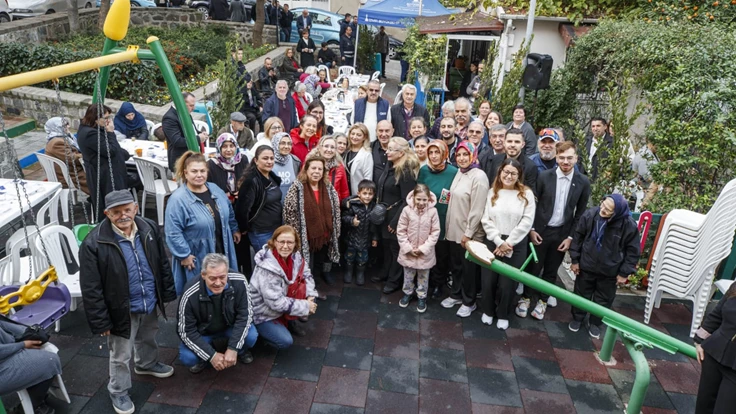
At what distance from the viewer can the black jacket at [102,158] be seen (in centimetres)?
581

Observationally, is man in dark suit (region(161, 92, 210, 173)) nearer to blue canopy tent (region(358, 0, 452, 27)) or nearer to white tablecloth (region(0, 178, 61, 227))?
white tablecloth (region(0, 178, 61, 227))

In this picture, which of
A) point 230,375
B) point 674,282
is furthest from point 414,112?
point 230,375

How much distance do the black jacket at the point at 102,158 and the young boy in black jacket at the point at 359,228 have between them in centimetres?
261

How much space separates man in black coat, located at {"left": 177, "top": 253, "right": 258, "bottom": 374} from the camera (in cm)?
399

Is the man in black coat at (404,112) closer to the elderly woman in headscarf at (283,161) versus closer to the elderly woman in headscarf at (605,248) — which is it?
the elderly woman in headscarf at (283,161)

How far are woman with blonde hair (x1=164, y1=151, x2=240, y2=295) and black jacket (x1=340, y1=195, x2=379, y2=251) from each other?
54.3 inches

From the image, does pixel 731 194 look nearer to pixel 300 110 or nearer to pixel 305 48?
pixel 300 110

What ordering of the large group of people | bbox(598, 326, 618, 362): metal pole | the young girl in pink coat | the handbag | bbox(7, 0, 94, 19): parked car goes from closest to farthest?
bbox(598, 326, 618, 362): metal pole < the handbag < the large group of people < the young girl in pink coat < bbox(7, 0, 94, 19): parked car

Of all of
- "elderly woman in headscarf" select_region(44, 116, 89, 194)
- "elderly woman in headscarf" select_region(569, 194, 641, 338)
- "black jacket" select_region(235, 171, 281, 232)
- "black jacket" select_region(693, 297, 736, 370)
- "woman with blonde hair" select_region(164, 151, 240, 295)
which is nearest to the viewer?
"black jacket" select_region(693, 297, 736, 370)

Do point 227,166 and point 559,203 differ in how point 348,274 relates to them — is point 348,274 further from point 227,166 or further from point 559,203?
point 559,203

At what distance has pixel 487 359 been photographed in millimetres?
4727

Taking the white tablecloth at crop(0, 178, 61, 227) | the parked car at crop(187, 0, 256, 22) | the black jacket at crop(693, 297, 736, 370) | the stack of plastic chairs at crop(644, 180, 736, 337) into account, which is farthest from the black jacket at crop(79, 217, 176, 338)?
the parked car at crop(187, 0, 256, 22)

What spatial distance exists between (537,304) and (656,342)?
3431 millimetres

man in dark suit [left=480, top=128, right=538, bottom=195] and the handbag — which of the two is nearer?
the handbag
